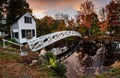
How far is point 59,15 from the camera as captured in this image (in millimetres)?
72250

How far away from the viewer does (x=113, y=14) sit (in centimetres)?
4303

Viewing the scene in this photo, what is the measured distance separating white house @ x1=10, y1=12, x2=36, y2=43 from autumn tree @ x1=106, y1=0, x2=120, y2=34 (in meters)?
19.5

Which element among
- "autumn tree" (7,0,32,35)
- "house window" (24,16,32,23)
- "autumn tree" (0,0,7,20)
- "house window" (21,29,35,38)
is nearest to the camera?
"house window" (21,29,35,38)

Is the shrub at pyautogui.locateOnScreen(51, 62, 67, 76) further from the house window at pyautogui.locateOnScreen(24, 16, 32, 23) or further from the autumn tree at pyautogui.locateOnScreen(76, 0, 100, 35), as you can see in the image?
the autumn tree at pyautogui.locateOnScreen(76, 0, 100, 35)

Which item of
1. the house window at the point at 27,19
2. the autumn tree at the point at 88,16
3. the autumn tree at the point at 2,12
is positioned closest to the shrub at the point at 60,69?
the house window at the point at 27,19

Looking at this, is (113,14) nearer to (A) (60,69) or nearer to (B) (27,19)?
(B) (27,19)

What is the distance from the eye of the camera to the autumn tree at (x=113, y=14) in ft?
139

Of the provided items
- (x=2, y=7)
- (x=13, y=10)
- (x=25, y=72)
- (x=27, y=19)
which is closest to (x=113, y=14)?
(x=27, y=19)

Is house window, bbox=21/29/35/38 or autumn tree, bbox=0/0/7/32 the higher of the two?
autumn tree, bbox=0/0/7/32

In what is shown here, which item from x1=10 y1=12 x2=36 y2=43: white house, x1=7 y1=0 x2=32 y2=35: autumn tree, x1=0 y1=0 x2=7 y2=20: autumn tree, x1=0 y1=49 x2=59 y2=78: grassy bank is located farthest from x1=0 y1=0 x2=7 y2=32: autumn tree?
x1=0 y1=49 x2=59 y2=78: grassy bank

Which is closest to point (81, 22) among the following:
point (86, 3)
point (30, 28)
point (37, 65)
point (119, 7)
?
point (86, 3)

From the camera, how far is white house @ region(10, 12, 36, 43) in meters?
28.6

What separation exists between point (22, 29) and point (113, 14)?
22.4 metres

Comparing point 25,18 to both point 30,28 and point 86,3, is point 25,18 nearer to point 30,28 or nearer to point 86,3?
point 30,28
